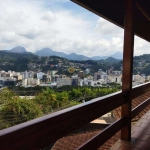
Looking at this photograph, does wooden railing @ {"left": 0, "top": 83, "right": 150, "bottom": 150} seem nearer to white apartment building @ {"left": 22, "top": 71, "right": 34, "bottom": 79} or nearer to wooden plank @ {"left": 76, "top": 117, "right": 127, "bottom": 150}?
wooden plank @ {"left": 76, "top": 117, "right": 127, "bottom": 150}

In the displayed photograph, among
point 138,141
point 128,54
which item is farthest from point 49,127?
point 138,141

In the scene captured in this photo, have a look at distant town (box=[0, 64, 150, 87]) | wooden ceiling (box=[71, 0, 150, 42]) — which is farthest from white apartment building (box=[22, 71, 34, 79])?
wooden ceiling (box=[71, 0, 150, 42])

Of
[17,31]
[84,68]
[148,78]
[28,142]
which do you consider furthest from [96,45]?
[28,142]

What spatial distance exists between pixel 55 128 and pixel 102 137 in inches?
34.5

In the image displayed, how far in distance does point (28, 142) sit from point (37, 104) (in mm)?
2825

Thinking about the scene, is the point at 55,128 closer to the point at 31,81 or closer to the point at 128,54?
the point at 128,54

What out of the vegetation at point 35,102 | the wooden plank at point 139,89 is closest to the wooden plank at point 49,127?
the wooden plank at point 139,89

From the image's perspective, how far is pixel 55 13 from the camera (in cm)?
442

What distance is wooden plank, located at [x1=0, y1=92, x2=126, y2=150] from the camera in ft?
3.17

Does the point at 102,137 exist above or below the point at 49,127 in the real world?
below

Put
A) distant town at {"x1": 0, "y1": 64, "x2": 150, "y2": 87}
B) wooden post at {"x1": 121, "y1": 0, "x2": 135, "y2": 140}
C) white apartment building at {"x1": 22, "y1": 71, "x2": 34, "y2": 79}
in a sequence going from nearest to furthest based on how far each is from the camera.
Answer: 1. wooden post at {"x1": 121, "y1": 0, "x2": 135, "y2": 140}
2. distant town at {"x1": 0, "y1": 64, "x2": 150, "y2": 87}
3. white apartment building at {"x1": 22, "y1": 71, "x2": 34, "y2": 79}

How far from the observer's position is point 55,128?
1.30 meters

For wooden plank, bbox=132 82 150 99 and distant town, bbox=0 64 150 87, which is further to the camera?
distant town, bbox=0 64 150 87

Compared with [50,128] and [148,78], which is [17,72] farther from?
[148,78]
